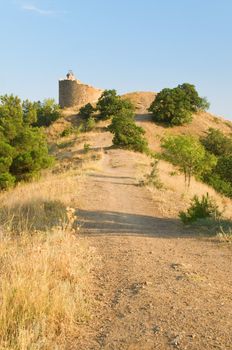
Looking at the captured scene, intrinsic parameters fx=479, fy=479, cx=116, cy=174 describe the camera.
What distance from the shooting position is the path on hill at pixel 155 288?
4.10 meters

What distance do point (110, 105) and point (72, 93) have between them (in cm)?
1461

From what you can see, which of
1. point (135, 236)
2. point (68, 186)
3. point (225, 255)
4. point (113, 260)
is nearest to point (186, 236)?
point (135, 236)

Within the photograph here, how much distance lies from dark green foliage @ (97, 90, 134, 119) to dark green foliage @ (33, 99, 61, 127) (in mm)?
5578

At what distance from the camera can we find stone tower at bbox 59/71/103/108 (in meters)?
61.9

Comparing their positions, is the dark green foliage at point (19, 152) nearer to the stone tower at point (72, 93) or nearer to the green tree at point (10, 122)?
the green tree at point (10, 122)

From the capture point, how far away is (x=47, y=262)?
210 inches

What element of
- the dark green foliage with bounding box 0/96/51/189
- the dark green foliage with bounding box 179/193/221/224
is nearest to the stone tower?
the dark green foliage with bounding box 0/96/51/189

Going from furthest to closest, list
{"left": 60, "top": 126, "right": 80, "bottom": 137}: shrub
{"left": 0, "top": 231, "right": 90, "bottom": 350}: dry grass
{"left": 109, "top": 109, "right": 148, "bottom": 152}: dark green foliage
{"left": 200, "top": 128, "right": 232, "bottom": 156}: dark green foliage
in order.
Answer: {"left": 60, "top": 126, "right": 80, "bottom": 137}: shrub → {"left": 200, "top": 128, "right": 232, "bottom": 156}: dark green foliage → {"left": 109, "top": 109, "right": 148, "bottom": 152}: dark green foliage → {"left": 0, "top": 231, "right": 90, "bottom": 350}: dry grass

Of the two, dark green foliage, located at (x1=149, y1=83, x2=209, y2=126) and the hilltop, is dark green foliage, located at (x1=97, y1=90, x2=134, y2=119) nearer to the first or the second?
dark green foliage, located at (x1=149, y1=83, x2=209, y2=126)

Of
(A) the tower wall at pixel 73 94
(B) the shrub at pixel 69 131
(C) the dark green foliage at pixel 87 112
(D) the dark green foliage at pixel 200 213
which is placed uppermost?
(A) the tower wall at pixel 73 94

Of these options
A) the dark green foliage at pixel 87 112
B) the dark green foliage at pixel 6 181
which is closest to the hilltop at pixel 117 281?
the dark green foliage at pixel 6 181

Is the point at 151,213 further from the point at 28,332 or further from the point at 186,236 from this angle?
the point at 28,332

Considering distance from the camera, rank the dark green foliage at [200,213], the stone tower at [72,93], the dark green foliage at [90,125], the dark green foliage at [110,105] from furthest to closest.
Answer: the stone tower at [72,93]
the dark green foliage at [110,105]
the dark green foliage at [90,125]
the dark green foliage at [200,213]

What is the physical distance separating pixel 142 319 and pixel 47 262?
1.36 metres
